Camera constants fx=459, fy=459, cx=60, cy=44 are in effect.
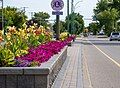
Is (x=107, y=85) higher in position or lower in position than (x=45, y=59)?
lower

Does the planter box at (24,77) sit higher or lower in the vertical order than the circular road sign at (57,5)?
lower

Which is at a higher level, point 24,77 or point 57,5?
point 57,5

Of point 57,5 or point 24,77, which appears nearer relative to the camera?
point 24,77

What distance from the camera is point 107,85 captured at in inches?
531

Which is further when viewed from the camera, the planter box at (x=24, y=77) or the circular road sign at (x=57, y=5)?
the circular road sign at (x=57, y=5)

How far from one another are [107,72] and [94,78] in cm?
226

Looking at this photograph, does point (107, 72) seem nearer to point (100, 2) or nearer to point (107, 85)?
point (107, 85)

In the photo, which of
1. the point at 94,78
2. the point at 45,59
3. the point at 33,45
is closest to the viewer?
the point at 45,59

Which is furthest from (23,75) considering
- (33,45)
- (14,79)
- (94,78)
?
(33,45)

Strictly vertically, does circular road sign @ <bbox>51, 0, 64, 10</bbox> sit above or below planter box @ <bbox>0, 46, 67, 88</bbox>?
above

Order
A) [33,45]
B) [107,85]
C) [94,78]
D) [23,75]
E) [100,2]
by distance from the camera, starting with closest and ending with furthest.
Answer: [23,75]
[107,85]
[94,78]
[33,45]
[100,2]

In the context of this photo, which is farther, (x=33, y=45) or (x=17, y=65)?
(x=33, y=45)

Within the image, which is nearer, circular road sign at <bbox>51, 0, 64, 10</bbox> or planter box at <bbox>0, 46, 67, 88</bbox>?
planter box at <bbox>0, 46, 67, 88</bbox>

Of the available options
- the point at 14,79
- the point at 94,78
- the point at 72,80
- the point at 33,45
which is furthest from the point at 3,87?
the point at 33,45
